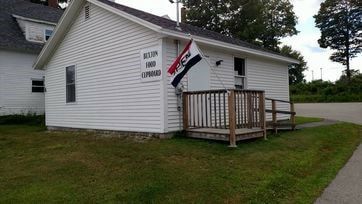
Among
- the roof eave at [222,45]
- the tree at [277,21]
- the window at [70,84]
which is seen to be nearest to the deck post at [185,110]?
the roof eave at [222,45]

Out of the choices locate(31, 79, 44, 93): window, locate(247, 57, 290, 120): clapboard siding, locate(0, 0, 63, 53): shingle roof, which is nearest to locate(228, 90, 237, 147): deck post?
locate(247, 57, 290, 120): clapboard siding

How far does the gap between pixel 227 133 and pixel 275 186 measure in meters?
2.82

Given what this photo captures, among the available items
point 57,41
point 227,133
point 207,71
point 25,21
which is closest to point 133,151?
point 227,133

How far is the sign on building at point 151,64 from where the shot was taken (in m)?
9.66

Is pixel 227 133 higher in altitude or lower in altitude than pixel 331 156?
higher

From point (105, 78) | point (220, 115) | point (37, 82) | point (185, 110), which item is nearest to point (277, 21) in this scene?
point (37, 82)

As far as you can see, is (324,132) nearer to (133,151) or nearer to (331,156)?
(331,156)

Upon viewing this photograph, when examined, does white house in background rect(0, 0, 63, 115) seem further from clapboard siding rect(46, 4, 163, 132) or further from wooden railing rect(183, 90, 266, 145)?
wooden railing rect(183, 90, 266, 145)

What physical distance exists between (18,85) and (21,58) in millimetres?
1576

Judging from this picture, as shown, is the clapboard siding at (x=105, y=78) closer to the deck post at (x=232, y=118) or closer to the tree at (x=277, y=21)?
the deck post at (x=232, y=118)

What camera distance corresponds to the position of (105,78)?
11734 millimetres

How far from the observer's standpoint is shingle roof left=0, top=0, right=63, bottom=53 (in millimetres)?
19297

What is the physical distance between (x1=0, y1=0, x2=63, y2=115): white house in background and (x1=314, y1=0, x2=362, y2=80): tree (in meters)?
36.2

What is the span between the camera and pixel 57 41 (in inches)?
560
